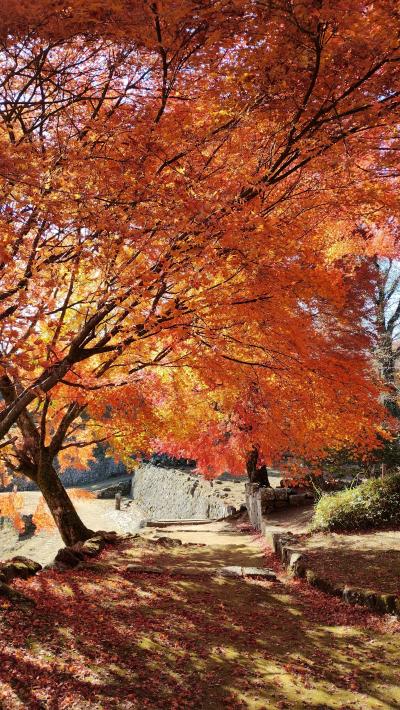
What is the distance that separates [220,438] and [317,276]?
446 inches

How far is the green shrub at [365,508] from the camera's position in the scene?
11336 mm

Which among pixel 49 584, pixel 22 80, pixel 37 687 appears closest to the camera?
pixel 37 687

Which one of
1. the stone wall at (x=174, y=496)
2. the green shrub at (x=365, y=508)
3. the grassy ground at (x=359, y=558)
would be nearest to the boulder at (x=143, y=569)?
the grassy ground at (x=359, y=558)

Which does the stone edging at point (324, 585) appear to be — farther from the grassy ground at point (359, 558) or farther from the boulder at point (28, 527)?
the boulder at point (28, 527)

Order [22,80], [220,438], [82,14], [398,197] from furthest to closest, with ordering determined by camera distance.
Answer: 1. [220,438]
2. [398,197]
3. [22,80]
4. [82,14]

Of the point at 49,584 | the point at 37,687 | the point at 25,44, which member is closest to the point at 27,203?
the point at 25,44

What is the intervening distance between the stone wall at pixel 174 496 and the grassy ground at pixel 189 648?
1257 cm

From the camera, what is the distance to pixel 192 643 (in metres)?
5.67

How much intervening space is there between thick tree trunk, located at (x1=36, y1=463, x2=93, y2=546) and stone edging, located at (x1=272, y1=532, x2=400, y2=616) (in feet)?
15.6

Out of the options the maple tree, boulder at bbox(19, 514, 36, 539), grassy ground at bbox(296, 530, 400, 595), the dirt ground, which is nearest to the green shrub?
grassy ground at bbox(296, 530, 400, 595)

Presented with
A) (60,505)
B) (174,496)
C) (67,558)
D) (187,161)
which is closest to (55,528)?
(174,496)

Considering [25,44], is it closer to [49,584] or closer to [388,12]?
[388,12]

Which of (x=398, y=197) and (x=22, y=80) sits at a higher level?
(x=22, y=80)

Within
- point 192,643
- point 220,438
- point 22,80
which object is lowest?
point 192,643
